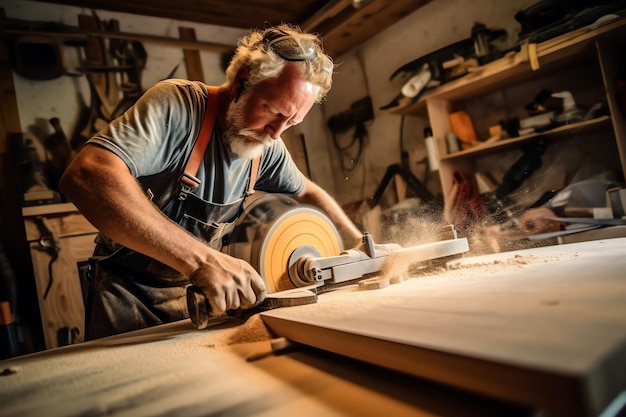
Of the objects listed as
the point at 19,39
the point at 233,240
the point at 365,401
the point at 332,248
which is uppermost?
the point at 19,39

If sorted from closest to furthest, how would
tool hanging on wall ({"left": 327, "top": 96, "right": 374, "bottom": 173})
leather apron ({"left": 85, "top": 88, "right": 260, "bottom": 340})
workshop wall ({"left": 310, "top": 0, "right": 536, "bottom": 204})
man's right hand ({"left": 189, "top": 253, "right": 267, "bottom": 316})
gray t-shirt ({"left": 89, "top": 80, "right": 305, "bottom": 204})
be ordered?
man's right hand ({"left": 189, "top": 253, "right": 267, "bottom": 316}) < gray t-shirt ({"left": 89, "top": 80, "right": 305, "bottom": 204}) < leather apron ({"left": 85, "top": 88, "right": 260, "bottom": 340}) < workshop wall ({"left": 310, "top": 0, "right": 536, "bottom": 204}) < tool hanging on wall ({"left": 327, "top": 96, "right": 374, "bottom": 173})

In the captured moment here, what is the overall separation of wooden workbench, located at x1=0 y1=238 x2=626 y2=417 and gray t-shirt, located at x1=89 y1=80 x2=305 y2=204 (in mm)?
737

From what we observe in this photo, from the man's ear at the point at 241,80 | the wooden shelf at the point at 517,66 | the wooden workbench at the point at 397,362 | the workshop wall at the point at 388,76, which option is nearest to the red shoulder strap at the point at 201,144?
the man's ear at the point at 241,80

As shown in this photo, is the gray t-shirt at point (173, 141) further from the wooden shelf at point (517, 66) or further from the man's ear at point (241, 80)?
the wooden shelf at point (517, 66)

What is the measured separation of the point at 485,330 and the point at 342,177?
441 centimetres

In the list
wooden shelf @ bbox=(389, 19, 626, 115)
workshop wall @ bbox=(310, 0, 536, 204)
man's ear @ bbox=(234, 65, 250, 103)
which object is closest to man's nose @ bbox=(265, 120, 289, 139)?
man's ear @ bbox=(234, 65, 250, 103)

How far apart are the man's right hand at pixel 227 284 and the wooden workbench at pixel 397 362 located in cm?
9

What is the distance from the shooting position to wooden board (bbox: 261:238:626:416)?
413mm

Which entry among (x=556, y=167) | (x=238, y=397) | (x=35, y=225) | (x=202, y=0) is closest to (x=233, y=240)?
(x=238, y=397)

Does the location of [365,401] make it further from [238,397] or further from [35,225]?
[35,225]

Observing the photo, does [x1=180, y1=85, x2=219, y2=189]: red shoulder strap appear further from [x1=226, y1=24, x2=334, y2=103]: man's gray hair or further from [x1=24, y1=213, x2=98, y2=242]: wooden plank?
[x1=24, y1=213, x2=98, y2=242]: wooden plank

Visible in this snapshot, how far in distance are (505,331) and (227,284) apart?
82cm

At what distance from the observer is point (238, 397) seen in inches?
25.5

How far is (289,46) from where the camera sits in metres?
1.80
